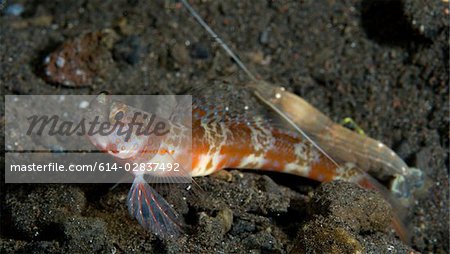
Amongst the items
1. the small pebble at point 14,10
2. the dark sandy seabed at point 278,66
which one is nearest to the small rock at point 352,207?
the dark sandy seabed at point 278,66

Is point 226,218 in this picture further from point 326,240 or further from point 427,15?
point 427,15

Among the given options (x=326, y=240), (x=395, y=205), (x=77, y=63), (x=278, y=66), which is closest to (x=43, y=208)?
(x=77, y=63)

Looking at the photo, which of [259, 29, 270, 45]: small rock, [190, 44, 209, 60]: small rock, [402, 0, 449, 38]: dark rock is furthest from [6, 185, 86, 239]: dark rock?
[402, 0, 449, 38]: dark rock

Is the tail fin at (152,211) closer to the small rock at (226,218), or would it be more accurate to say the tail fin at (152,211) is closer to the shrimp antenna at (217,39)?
the small rock at (226,218)

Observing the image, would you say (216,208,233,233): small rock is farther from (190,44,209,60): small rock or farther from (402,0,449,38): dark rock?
(402,0,449,38): dark rock

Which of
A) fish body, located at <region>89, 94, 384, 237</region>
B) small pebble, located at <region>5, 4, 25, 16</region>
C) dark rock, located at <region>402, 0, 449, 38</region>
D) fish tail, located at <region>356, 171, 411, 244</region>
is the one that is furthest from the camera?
small pebble, located at <region>5, 4, 25, 16</region>

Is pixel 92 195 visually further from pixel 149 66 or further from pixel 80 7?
pixel 80 7

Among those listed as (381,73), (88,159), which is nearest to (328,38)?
(381,73)

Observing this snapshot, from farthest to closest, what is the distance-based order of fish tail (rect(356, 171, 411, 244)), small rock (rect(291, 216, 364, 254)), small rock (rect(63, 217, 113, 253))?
fish tail (rect(356, 171, 411, 244)) → small rock (rect(63, 217, 113, 253)) → small rock (rect(291, 216, 364, 254))
